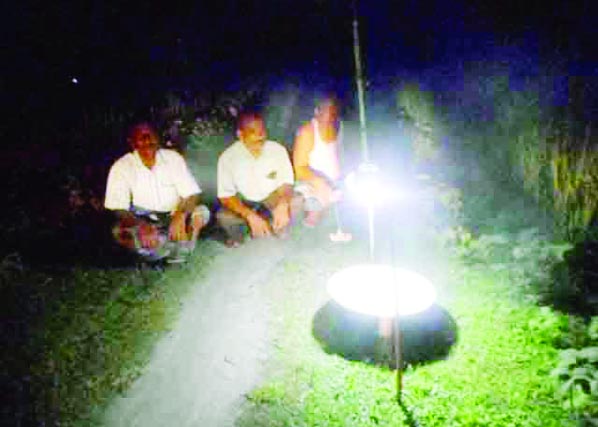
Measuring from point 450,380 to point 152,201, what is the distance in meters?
4.59

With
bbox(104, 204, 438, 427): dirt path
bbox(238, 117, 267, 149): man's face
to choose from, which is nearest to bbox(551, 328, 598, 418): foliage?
bbox(104, 204, 438, 427): dirt path

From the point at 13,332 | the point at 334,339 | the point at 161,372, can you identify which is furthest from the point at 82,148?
the point at 334,339

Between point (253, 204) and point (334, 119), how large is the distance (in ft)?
5.70

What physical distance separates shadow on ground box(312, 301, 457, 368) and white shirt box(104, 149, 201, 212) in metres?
2.92

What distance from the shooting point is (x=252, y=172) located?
26.5 ft

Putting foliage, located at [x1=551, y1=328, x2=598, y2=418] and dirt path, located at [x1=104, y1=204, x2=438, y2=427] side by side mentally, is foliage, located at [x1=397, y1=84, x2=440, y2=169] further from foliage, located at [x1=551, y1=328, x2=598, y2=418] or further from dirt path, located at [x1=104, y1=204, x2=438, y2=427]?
foliage, located at [x1=551, y1=328, x2=598, y2=418]

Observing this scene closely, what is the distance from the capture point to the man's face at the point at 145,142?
7.36 meters

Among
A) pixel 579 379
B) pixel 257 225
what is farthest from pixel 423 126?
pixel 579 379

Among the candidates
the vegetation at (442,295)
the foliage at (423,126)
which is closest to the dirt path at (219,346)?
the vegetation at (442,295)

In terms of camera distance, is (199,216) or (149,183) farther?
(199,216)

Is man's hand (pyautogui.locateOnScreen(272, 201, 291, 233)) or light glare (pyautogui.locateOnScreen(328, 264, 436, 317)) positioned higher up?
man's hand (pyautogui.locateOnScreen(272, 201, 291, 233))

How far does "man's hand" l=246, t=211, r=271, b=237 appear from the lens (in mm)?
7873

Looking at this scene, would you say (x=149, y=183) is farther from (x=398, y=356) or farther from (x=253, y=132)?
(x=398, y=356)

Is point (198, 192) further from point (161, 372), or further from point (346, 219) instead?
point (161, 372)
